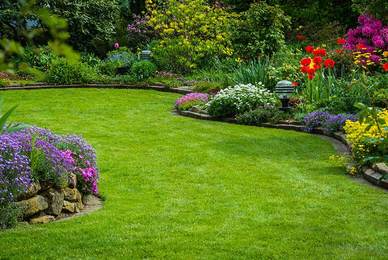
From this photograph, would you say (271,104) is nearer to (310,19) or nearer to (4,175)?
(4,175)

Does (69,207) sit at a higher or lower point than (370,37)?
lower

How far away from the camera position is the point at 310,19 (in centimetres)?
2341

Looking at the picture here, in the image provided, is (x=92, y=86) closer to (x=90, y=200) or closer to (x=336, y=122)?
(x=336, y=122)

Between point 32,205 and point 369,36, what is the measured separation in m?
13.4

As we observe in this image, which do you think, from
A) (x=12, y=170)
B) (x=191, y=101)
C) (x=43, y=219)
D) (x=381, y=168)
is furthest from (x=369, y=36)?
(x=12, y=170)

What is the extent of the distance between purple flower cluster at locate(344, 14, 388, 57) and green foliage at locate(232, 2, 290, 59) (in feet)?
6.91

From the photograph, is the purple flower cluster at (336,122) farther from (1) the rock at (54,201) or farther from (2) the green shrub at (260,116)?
(1) the rock at (54,201)

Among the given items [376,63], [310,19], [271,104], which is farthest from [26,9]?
[310,19]

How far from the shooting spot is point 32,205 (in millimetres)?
6066

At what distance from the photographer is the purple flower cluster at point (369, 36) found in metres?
16.8

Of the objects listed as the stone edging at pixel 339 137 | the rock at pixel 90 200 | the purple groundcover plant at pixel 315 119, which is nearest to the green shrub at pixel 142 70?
the stone edging at pixel 339 137

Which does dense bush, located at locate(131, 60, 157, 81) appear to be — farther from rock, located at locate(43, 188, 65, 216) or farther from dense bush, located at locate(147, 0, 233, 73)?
rock, located at locate(43, 188, 65, 216)

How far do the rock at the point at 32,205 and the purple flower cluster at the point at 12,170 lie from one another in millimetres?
223

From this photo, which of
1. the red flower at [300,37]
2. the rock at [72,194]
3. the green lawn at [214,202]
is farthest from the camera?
the red flower at [300,37]
